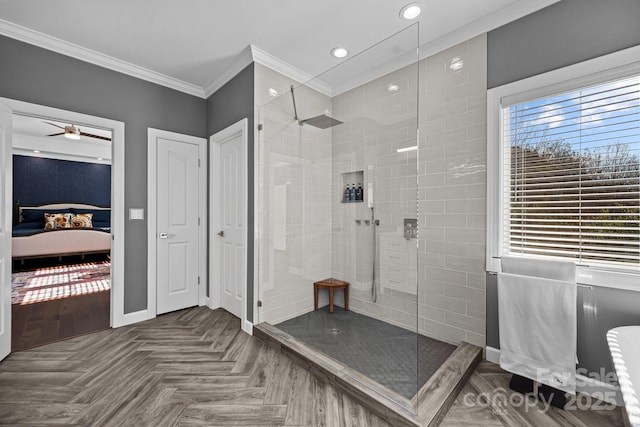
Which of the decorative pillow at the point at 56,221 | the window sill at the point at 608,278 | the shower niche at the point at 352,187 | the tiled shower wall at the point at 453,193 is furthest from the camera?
the decorative pillow at the point at 56,221

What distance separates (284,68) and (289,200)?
4.91 ft

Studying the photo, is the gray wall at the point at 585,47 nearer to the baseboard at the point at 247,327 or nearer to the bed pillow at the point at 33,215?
the baseboard at the point at 247,327

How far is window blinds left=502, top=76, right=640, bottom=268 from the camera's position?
5.58ft

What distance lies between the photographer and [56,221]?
19.9ft

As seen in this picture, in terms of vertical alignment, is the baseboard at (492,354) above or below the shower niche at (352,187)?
below

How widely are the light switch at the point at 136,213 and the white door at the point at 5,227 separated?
34.9 inches

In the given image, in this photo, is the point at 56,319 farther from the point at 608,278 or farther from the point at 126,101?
the point at 608,278

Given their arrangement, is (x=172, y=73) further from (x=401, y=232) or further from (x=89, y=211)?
(x=89, y=211)

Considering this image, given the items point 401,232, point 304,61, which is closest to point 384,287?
point 401,232

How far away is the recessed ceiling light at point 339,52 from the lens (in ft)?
8.85

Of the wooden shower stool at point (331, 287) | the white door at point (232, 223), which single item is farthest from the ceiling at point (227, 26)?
the wooden shower stool at point (331, 287)

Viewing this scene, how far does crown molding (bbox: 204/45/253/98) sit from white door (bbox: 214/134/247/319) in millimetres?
671

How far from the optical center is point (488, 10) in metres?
2.12

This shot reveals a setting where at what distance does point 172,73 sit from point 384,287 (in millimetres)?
3259
